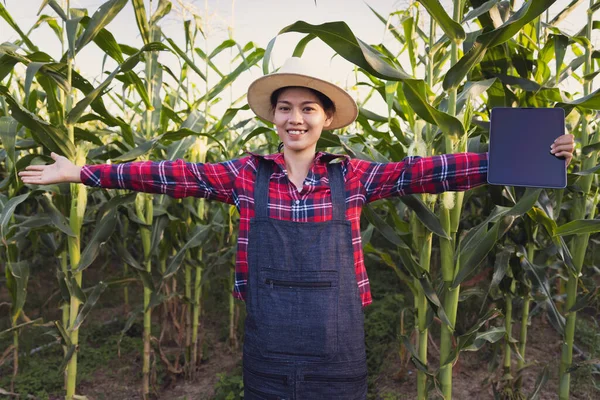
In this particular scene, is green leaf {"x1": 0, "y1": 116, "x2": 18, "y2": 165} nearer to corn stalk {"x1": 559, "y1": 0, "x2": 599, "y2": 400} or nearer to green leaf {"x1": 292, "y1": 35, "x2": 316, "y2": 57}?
green leaf {"x1": 292, "y1": 35, "x2": 316, "y2": 57}

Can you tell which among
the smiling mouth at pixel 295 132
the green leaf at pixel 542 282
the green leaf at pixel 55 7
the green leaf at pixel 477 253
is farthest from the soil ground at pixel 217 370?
the green leaf at pixel 55 7

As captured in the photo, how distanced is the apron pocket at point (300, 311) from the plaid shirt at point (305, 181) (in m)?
0.18

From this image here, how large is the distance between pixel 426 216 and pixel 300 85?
0.70 meters

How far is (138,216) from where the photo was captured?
261 cm

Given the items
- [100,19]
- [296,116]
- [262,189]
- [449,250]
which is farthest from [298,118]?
[100,19]

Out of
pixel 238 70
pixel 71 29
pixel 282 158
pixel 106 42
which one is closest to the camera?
pixel 282 158

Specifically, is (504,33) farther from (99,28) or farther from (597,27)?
(99,28)

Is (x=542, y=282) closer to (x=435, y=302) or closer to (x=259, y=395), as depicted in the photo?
(x=435, y=302)

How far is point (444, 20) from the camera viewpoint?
1513 millimetres

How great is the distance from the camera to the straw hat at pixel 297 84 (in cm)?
143

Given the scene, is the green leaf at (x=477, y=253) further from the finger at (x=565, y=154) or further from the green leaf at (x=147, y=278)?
the green leaf at (x=147, y=278)

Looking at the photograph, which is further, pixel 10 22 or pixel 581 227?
pixel 10 22

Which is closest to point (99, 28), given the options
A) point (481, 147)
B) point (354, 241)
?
point (354, 241)

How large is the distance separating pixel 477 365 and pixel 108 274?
142 inches
